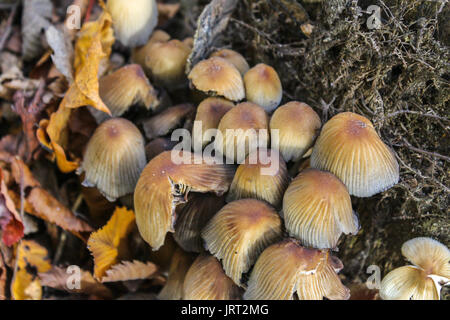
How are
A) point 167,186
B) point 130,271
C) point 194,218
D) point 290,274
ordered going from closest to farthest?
1. point 290,274
2. point 167,186
3. point 194,218
4. point 130,271

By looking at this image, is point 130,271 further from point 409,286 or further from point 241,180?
point 409,286

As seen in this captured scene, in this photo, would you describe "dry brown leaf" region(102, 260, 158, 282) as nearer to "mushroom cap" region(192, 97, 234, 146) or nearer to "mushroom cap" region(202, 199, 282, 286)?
"mushroom cap" region(202, 199, 282, 286)

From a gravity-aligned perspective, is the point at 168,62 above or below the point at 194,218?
above

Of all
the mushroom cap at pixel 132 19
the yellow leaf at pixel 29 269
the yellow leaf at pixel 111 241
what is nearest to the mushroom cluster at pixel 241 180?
the yellow leaf at pixel 111 241

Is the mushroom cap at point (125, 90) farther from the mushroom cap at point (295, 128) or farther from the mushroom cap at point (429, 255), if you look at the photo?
the mushroom cap at point (429, 255)

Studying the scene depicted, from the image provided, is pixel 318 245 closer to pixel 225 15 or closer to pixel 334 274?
pixel 334 274

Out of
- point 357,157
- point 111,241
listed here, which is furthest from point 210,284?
point 357,157
